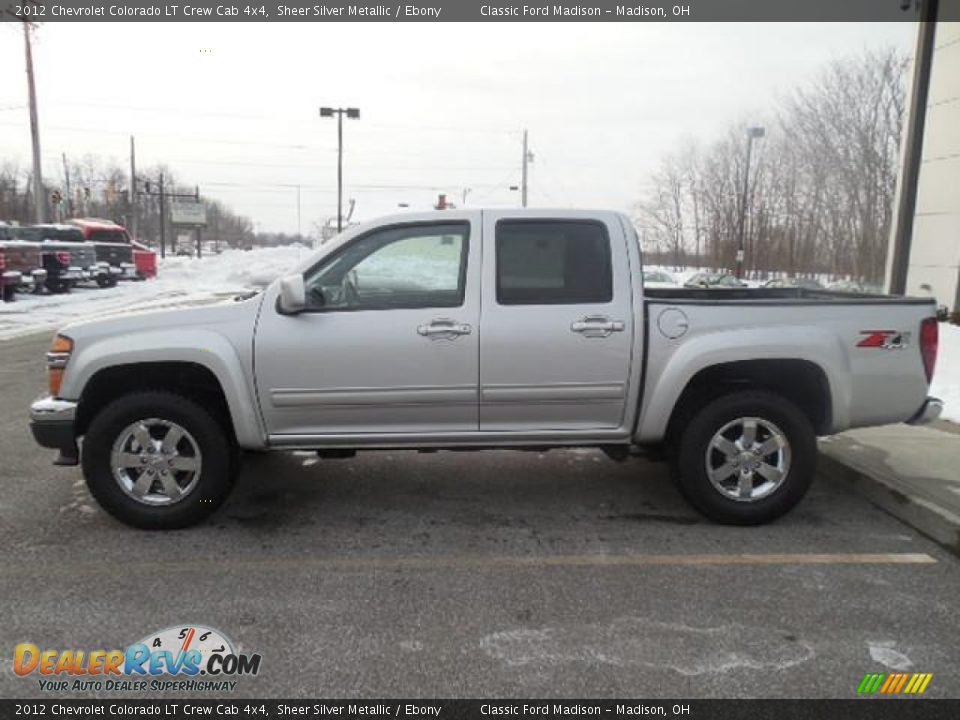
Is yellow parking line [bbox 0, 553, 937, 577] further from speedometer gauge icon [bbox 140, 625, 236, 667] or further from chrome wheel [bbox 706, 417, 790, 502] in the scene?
speedometer gauge icon [bbox 140, 625, 236, 667]

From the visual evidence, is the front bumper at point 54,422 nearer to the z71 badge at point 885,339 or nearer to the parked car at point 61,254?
the z71 badge at point 885,339

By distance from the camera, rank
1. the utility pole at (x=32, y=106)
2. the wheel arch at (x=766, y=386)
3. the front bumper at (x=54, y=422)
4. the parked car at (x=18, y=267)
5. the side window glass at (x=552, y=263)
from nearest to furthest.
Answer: the front bumper at (x=54, y=422) → the side window glass at (x=552, y=263) → the wheel arch at (x=766, y=386) → the parked car at (x=18, y=267) → the utility pole at (x=32, y=106)

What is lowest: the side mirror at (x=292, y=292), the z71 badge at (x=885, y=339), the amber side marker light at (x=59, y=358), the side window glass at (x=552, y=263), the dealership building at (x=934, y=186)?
the amber side marker light at (x=59, y=358)

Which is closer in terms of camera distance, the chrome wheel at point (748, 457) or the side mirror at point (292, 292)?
the side mirror at point (292, 292)

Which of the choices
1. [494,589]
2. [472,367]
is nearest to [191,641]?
[494,589]

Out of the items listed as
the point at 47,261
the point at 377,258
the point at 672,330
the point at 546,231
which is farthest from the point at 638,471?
the point at 47,261

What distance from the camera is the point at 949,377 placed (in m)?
8.20

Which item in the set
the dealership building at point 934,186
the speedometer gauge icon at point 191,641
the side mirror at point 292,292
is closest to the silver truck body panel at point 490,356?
the side mirror at point 292,292

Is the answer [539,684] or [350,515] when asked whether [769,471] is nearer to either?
[539,684]

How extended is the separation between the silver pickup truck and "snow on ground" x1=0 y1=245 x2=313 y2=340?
78 cm

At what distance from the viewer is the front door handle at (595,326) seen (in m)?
A: 4.03

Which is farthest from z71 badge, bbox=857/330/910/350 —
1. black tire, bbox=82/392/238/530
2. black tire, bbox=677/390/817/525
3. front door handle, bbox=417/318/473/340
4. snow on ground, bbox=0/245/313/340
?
black tire, bbox=82/392/238/530

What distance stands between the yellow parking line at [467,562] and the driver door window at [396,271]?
1.42 metres
